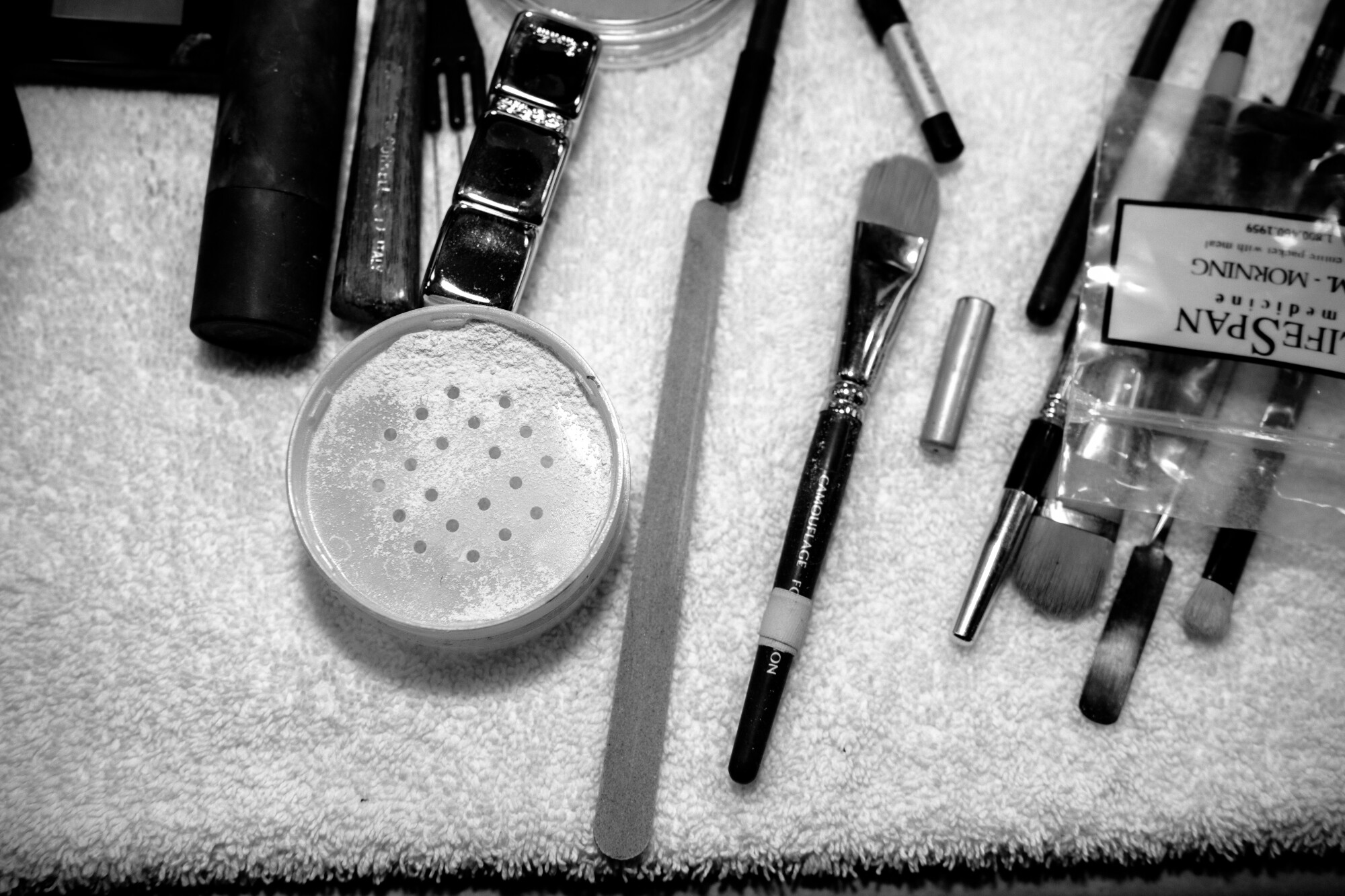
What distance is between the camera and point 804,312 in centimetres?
53

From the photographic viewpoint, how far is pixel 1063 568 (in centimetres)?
48

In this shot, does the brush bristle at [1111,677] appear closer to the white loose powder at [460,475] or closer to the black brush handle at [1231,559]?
the black brush handle at [1231,559]

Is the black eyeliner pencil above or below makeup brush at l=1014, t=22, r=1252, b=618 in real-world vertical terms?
above

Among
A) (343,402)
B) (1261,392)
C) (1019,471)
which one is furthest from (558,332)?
(1261,392)

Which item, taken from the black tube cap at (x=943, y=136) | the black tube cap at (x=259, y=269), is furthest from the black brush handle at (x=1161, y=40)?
the black tube cap at (x=259, y=269)

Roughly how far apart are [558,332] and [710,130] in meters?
0.14

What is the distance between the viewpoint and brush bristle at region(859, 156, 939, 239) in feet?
1.70

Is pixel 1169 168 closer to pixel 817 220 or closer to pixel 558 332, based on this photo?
pixel 817 220

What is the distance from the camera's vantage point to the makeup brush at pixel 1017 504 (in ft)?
1.57

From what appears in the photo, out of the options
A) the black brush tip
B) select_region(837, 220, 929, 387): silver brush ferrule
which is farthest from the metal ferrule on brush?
the black brush tip

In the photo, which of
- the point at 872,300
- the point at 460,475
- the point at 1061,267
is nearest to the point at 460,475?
the point at 460,475

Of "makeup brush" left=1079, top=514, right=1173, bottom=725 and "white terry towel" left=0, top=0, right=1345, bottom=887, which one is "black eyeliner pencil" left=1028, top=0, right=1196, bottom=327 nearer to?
"white terry towel" left=0, top=0, right=1345, bottom=887

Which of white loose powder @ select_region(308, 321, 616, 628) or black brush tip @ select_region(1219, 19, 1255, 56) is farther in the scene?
black brush tip @ select_region(1219, 19, 1255, 56)

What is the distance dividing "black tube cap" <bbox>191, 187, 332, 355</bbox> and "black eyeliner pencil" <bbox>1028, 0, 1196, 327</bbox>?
0.36m
